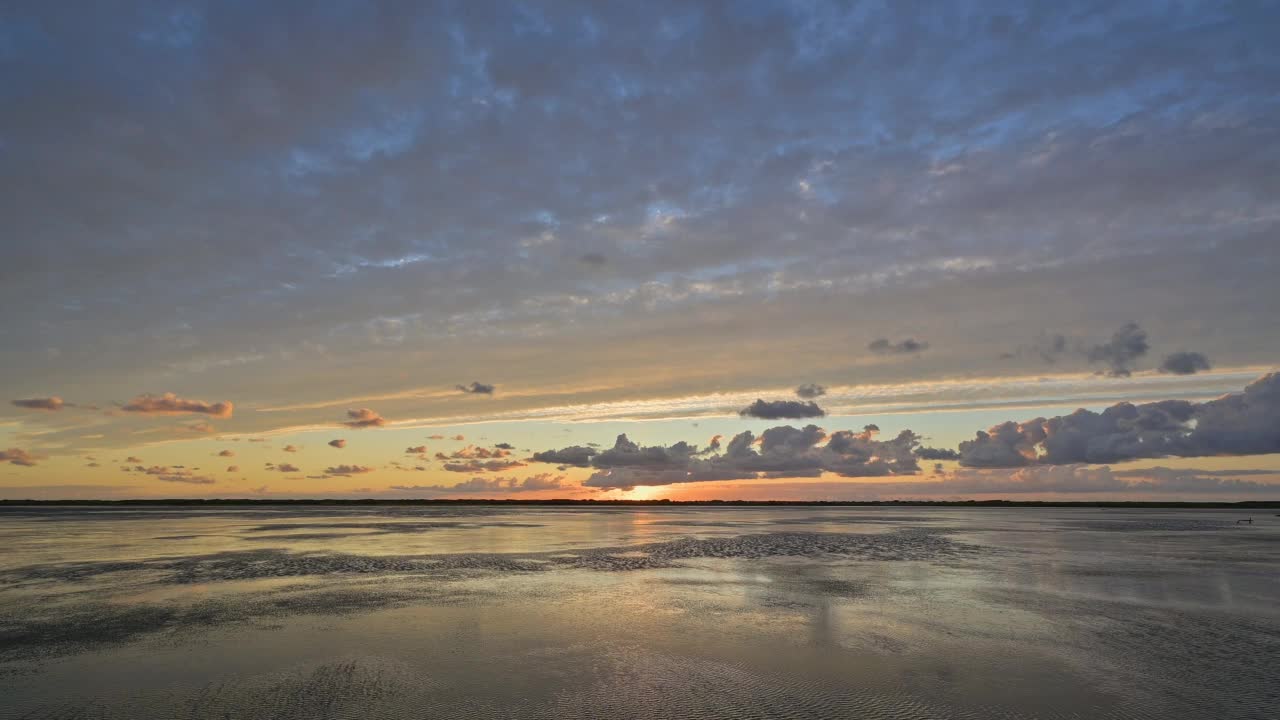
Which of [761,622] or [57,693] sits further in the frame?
[761,622]

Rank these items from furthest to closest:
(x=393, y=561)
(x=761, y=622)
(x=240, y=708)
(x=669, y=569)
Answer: (x=393, y=561), (x=669, y=569), (x=761, y=622), (x=240, y=708)

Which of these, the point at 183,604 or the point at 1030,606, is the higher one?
the point at 183,604

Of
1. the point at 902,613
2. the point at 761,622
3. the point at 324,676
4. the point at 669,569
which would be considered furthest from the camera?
the point at 669,569

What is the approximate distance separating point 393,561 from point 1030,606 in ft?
90.0

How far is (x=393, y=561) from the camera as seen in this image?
117 ft

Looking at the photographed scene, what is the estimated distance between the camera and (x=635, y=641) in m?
16.8

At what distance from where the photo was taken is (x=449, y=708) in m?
11.8

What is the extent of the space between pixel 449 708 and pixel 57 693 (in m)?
6.95

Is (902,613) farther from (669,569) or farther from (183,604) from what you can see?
(183,604)

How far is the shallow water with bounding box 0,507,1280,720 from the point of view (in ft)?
40.0

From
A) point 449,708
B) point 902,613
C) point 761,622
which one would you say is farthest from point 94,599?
point 902,613

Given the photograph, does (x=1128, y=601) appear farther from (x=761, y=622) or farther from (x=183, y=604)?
(x=183, y=604)

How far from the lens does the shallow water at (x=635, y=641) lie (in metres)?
12.2

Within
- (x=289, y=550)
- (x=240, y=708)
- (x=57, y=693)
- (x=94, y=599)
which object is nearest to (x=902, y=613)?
(x=240, y=708)
